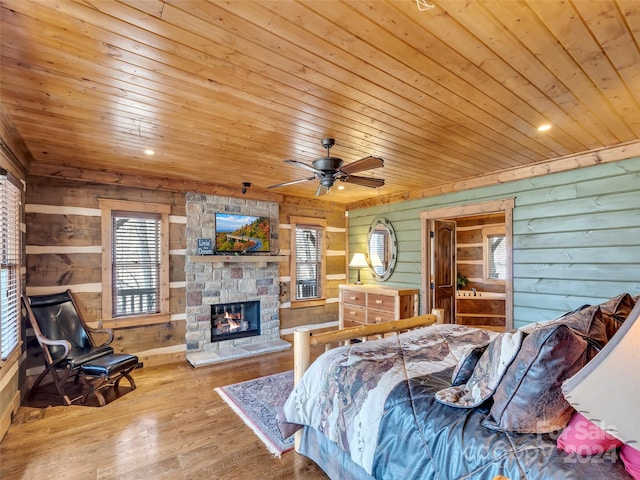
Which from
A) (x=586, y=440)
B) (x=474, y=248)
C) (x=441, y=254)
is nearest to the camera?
(x=586, y=440)

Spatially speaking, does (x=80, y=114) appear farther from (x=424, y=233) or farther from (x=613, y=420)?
(x=424, y=233)

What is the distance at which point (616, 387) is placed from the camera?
796 millimetres

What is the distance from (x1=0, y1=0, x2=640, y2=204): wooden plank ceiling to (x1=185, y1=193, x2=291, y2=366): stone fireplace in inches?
63.4

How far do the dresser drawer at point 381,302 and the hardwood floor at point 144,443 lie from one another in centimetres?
288

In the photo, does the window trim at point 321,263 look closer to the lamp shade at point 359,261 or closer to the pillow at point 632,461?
the lamp shade at point 359,261

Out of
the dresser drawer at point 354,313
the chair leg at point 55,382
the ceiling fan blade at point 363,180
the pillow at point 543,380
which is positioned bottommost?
the chair leg at point 55,382

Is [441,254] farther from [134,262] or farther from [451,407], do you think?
[134,262]

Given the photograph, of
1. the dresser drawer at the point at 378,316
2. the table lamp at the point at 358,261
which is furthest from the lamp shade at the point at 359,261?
the dresser drawer at the point at 378,316

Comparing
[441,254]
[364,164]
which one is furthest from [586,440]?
[441,254]

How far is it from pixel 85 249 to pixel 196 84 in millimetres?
3165

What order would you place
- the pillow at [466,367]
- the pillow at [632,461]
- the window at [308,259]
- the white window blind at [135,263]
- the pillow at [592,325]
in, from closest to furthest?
1. the pillow at [632,461]
2. the pillow at [592,325]
3. the pillow at [466,367]
4. the white window blind at [135,263]
5. the window at [308,259]

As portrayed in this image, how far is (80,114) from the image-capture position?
8.46 ft

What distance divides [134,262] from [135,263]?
2 cm

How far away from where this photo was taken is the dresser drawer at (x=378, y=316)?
17.2ft
